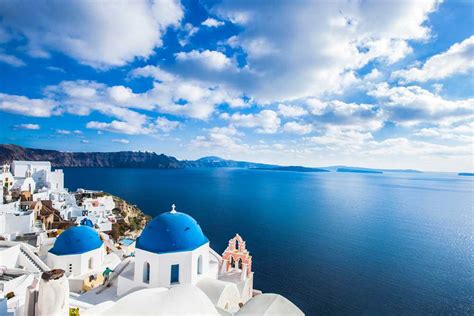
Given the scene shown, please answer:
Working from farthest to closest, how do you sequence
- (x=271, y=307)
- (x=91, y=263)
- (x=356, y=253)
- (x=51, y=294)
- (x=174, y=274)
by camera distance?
1. (x=356, y=253)
2. (x=91, y=263)
3. (x=174, y=274)
4. (x=271, y=307)
5. (x=51, y=294)

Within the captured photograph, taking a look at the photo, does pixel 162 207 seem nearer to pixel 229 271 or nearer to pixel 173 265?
pixel 229 271

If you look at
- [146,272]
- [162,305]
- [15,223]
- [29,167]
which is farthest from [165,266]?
[29,167]

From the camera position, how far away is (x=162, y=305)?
31.2 ft

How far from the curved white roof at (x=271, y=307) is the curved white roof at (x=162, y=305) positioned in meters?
1.37

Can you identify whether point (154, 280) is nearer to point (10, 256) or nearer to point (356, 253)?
point (10, 256)

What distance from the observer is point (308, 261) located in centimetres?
4503

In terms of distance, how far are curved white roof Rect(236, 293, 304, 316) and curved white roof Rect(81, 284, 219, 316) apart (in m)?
1.37

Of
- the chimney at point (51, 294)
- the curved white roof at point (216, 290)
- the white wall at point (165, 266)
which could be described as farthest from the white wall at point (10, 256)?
the chimney at point (51, 294)

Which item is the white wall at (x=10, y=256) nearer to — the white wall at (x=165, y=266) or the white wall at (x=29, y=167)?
the white wall at (x=165, y=266)

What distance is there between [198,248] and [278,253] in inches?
1402

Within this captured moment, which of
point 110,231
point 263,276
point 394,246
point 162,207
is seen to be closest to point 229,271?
point 263,276

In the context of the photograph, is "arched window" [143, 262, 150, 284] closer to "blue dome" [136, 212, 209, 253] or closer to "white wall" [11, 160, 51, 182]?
"blue dome" [136, 212, 209, 253]

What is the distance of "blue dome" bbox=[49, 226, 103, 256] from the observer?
19812mm

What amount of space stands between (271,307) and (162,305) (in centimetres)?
393
